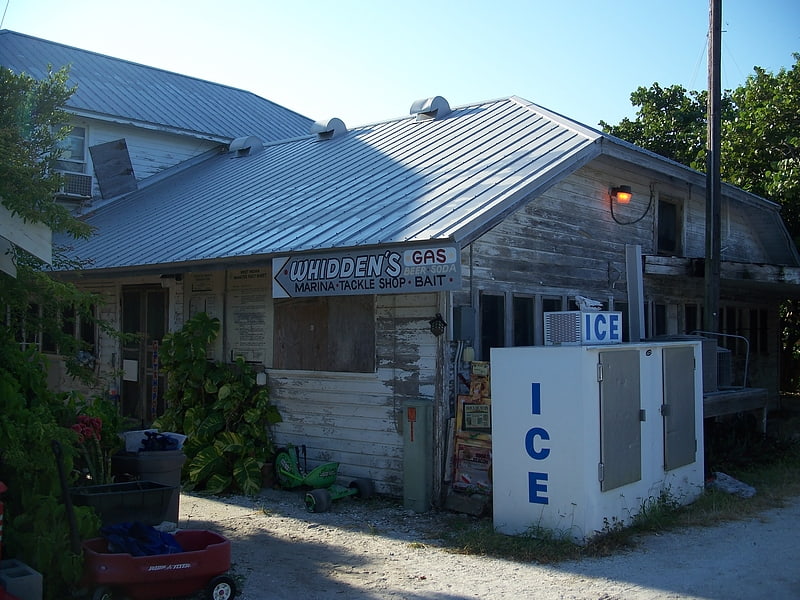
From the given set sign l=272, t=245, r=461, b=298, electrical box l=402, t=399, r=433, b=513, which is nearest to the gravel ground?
electrical box l=402, t=399, r=433, b=513

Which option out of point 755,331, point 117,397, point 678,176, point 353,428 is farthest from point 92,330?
point 755,331

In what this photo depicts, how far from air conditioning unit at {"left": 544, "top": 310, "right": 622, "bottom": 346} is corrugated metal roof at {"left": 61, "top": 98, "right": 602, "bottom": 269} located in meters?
1.30

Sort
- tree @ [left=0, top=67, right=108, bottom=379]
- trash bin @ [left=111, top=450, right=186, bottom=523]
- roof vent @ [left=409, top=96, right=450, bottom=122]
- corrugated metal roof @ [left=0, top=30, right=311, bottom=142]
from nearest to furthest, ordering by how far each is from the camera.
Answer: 1. tree @ [left=0, top=67, right=108, bottom=379]
2. trash bin @ [left=111, top=450, right=186, bottom=523]
3. roof vent @ [left=409, top=96, right=450, bottom=122]
4. corrugated metal roof @ [left=0, top=30, right=311, bottom=142]

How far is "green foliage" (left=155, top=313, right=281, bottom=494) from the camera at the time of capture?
31.9 ft

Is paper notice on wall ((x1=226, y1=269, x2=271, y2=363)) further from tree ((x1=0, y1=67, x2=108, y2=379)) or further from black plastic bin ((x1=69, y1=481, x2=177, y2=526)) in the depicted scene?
black plastic bin ((x1=69, y1=481, x2=177, y2=526))

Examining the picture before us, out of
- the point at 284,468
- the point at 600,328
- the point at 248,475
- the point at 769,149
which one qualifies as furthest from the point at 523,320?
the point at 769,149

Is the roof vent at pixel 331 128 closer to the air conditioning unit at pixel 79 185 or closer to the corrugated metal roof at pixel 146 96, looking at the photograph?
the corrugated metal roof at pixel 146 96

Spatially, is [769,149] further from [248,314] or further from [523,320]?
[248,314]

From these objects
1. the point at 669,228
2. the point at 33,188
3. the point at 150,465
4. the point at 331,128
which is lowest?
the point at 150,465

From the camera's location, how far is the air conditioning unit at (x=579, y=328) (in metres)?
7.88

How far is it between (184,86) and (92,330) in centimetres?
1015

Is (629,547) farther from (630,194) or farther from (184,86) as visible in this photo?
(184,86)

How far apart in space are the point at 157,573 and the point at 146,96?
16.7m

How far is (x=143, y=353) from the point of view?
43.4 ft
